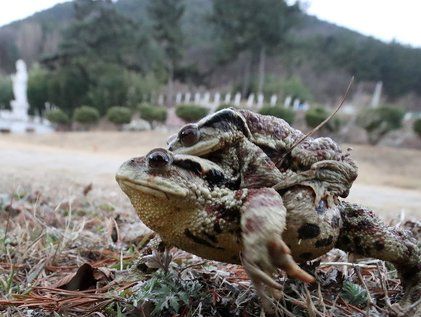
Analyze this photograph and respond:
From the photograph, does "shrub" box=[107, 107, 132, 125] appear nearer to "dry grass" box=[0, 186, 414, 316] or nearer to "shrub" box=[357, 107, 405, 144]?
"shrub" box=[357, 107, 405, 144]

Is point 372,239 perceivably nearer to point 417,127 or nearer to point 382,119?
point 382,119

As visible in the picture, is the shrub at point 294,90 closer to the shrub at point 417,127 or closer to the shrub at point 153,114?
the shrub at point 153,114

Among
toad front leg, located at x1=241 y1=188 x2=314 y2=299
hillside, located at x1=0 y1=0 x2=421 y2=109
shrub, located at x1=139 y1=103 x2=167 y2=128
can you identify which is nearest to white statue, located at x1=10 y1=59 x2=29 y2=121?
hillside, located at x1=0 y1=0 x2=421 y2=109

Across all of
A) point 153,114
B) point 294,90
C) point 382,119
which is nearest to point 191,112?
point 153,114

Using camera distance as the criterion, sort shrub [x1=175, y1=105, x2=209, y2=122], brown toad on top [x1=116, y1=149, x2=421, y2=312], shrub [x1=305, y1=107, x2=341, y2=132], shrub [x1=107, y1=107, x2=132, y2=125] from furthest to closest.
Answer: shrub [x1=107, y1=107, x2=132, y2=125]
shrub [x1=175, y1=105, x2=209, y2=122]
shrub [x1=305, y1=107, x2=341, y2=132]
brown toad on top [x1=116, y1=149, x2=421, y2=312]

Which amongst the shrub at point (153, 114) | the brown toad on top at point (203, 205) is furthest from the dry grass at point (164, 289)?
the shrub at point (153, 114)

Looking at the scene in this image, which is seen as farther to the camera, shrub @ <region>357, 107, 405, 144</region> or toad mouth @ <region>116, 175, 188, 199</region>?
shrub @ <region>357, 107, 405, 144</region>
